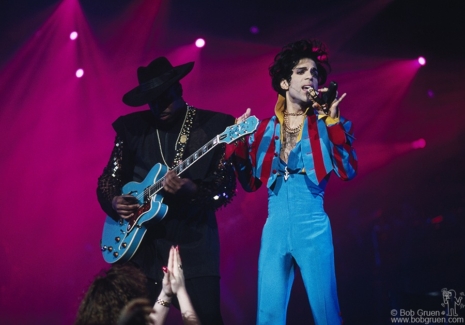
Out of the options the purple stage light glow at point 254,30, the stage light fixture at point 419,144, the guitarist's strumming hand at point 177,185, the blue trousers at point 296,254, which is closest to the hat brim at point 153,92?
the guitarist's strumming hand at point 177,185

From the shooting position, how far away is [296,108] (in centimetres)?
433

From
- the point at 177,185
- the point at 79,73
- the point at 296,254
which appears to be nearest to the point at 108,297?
the point at 177,185

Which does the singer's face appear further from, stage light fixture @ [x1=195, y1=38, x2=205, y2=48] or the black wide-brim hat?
stage light fixture @ [x1=195, y1=38, x2=205, y2=48]

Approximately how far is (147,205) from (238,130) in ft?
2.81

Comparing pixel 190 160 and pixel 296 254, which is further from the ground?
pixel 190 160

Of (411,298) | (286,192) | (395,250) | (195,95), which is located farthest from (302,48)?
(395,250)

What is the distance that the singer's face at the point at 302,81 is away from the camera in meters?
4.23

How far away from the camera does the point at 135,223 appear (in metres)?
4.13

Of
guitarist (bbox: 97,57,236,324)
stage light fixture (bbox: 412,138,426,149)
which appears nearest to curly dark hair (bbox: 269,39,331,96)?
guitarist (bbox: 97,57,236,324)

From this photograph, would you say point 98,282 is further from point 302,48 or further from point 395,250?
point 395,250

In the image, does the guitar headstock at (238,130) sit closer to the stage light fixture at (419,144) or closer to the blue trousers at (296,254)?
the blue trousers at (296,254)

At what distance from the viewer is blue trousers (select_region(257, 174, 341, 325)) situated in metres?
3.66

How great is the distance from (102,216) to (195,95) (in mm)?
2107

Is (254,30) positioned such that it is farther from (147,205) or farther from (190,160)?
(147,205)
